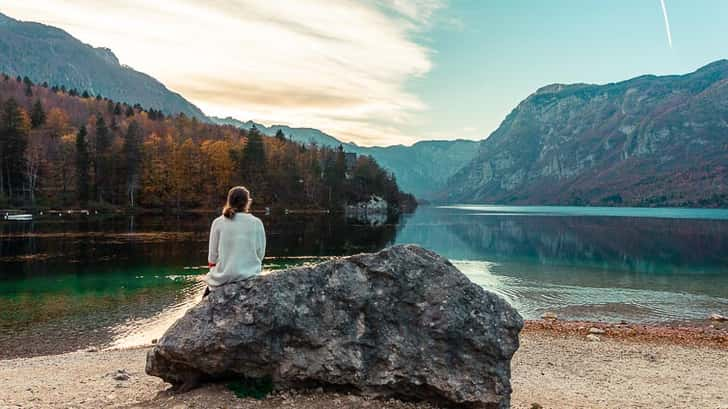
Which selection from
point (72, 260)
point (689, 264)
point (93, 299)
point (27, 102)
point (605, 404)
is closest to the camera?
point (605, 404)

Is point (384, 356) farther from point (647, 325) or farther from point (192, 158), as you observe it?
point (192, 158)

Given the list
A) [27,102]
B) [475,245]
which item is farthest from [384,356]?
[27,102]

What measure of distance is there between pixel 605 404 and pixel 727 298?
3107 centimetres

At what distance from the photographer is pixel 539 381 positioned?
1484 centimetres

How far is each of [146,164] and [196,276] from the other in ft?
359

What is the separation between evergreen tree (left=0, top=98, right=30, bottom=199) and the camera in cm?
10919

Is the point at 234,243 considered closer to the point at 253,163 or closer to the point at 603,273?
the point at 603,273

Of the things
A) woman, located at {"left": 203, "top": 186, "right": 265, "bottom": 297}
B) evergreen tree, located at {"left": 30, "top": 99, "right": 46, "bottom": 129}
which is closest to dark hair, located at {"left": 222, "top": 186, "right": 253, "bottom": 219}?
woman, located at {"left": 203, "top": 186, "right": 265, "bottom": 297}

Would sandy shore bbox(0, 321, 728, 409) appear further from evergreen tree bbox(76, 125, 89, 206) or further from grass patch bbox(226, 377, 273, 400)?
evergreen tree bbox(76, 125, 89, 206)

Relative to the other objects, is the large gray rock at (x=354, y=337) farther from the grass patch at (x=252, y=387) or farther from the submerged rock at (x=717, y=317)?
the submerged rock at (x=717, y=317)

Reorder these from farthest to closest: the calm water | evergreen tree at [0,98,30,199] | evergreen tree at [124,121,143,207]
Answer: evergreen tree at [124,121,143,207]
evergreen tree at [0,98,30,199]
the calm water

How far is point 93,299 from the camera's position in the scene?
96.5 feet

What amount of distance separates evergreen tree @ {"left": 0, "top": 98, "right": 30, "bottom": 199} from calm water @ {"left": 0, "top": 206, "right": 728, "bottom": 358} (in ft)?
148

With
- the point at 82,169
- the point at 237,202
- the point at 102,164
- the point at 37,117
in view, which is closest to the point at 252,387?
the point at 237,202
